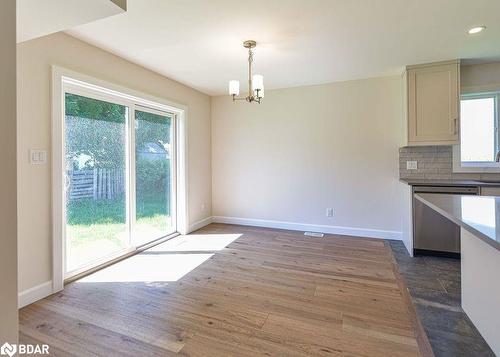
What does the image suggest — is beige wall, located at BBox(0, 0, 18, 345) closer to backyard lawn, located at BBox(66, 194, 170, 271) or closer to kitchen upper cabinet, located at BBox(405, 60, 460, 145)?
backyard lawn, located at BBox(66, 194, 170, 271)

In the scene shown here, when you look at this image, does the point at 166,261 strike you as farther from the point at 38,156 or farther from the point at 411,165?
the point at 411,165

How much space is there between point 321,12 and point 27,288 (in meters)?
3.40

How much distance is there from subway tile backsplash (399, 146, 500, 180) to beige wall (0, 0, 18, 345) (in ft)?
13.5

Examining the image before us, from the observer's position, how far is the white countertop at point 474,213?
983 millimetres

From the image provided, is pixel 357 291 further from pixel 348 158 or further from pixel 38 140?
pixel 38 140

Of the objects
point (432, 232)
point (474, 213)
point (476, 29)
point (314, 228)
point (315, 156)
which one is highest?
point (476, 29)

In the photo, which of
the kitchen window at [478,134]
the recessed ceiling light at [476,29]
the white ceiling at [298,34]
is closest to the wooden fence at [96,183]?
the white ceiling at [298,34]

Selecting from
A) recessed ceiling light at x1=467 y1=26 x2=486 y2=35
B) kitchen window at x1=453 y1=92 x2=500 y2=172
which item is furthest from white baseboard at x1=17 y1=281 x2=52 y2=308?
kitchen window at x1=453 y1=92 x2=500 y2=172

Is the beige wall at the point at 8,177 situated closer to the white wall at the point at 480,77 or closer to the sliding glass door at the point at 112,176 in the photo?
the sliding glass door at the point at 112,176

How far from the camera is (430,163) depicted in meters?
3.54

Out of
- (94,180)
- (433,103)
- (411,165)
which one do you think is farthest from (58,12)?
(411,165)

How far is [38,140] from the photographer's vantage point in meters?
2.23

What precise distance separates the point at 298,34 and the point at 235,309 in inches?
102

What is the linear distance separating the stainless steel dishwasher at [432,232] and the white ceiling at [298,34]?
5.35 feet
